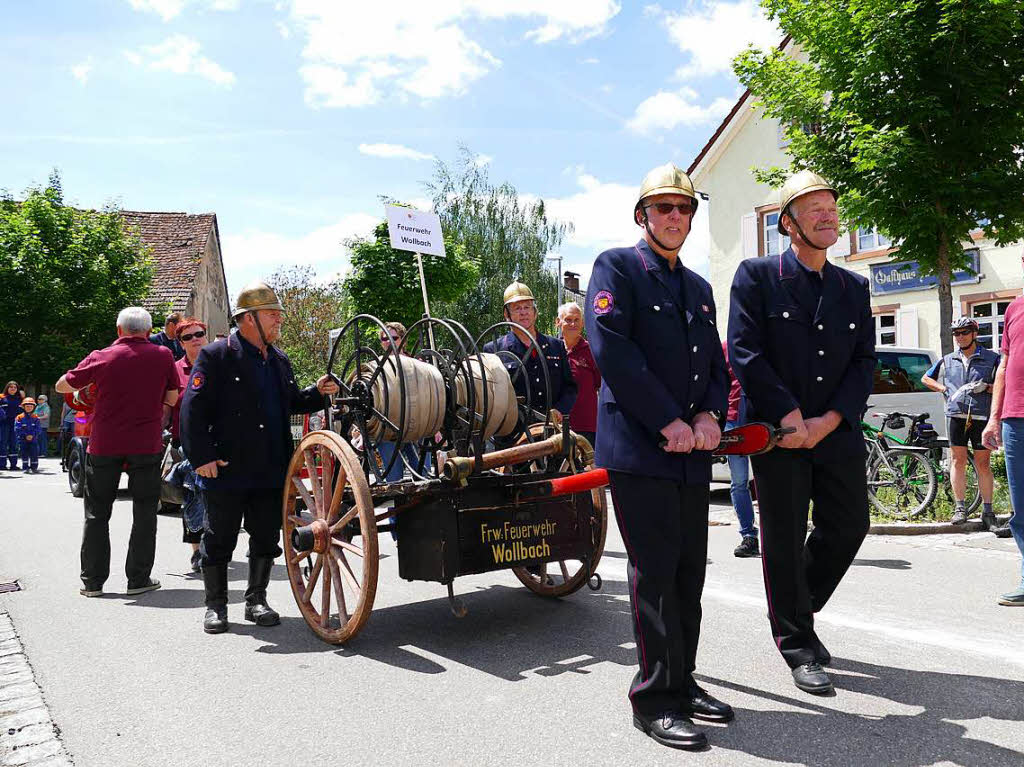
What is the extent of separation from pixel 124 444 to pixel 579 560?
3474mm

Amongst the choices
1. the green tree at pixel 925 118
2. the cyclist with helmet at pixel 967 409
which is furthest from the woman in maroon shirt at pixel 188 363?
the green tree at pixel 925 118

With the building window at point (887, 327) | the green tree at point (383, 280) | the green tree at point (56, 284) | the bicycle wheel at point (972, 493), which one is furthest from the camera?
the green tree at point (56, 284)

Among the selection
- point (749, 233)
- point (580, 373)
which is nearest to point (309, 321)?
point (749, 233)

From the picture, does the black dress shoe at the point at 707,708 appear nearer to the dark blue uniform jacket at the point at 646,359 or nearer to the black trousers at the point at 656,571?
the black trousers at the point at 656,571

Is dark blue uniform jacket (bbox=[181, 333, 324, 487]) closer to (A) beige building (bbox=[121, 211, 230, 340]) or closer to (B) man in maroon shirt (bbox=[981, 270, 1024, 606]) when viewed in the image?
(B) man in maroon shirt (bbox=[981, 270, 1024, 606])

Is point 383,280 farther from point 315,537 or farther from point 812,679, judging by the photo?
point 812,679

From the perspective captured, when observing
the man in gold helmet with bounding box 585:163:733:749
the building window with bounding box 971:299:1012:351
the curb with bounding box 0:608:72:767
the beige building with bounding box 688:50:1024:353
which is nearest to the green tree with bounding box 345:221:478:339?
the beige building with bounding box 688:50:1024:353

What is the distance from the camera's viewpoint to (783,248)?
2456 cm

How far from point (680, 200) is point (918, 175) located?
10504mm

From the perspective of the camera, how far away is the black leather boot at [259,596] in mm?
5340

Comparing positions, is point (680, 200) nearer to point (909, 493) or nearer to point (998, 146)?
point (909, 493)

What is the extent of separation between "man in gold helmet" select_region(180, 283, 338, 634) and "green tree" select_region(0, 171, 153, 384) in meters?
24.1

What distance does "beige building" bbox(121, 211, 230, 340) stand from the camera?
1329 inches

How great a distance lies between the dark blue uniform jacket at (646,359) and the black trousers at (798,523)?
505mm
